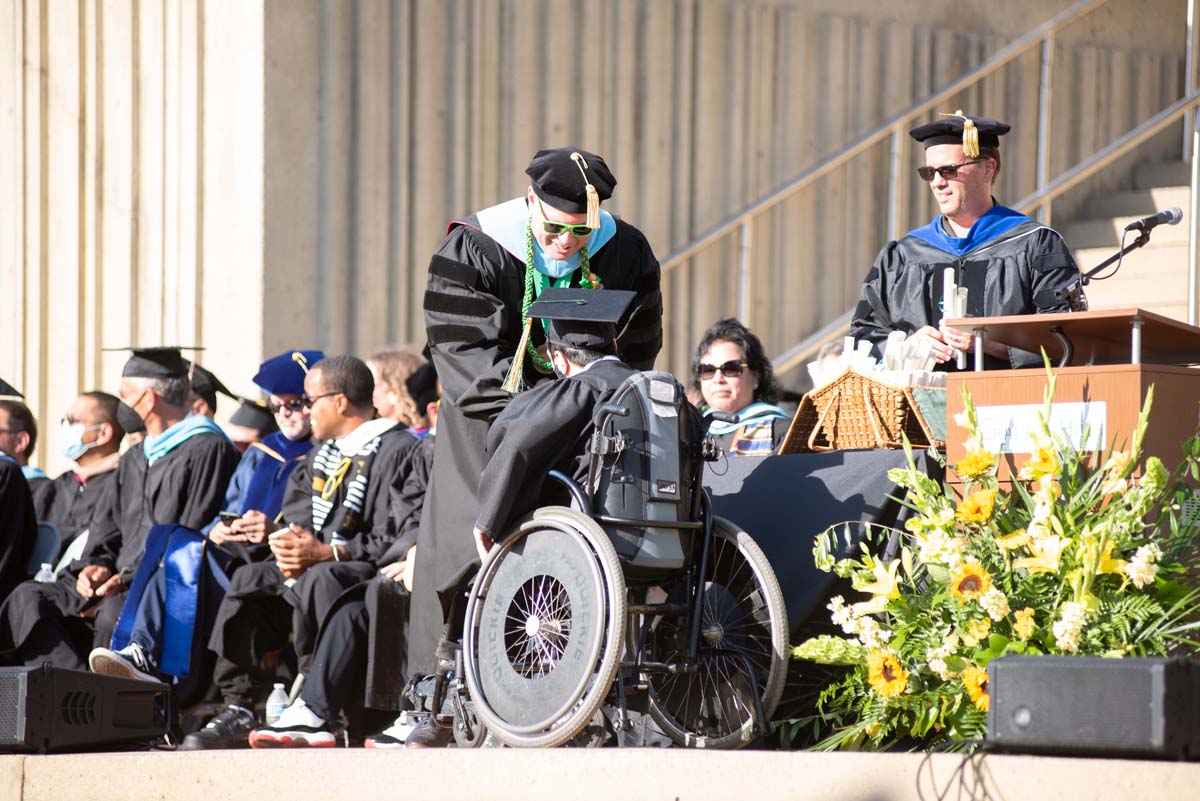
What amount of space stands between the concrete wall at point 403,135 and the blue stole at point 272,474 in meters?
1.14

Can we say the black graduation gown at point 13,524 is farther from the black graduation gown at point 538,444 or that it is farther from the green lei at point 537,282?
the black graduation gown at point 538,444

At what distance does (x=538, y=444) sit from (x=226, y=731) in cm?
283

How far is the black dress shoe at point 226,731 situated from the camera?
6.59 metres

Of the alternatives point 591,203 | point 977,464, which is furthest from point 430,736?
point 977,464

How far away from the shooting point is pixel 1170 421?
425 centimetres

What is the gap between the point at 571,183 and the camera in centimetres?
479

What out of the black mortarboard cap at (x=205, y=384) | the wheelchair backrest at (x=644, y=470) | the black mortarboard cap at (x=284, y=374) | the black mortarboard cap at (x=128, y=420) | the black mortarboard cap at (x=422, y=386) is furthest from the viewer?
the black mortarboard cap at (x=128, y=420)

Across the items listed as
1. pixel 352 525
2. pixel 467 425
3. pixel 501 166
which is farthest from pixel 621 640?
pixel 501 166

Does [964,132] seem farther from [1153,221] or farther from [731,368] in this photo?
[731,368]

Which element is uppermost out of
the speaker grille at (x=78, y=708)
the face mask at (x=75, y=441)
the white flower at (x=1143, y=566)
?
the face mask at (x=75, y=441)

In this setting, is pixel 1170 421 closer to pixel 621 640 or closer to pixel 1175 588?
pixel 1175 588

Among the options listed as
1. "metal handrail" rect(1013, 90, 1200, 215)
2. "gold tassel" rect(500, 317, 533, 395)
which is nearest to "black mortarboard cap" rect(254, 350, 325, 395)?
"gold tassel" rect(500, 317, 533, 395)

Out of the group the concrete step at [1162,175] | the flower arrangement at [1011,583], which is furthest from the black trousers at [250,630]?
the concrete step at [1162,175]

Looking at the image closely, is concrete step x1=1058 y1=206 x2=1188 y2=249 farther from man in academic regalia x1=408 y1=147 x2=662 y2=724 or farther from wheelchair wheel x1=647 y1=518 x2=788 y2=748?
wheelchair wheel x1=647 y1=518 x2=788 y2=748
